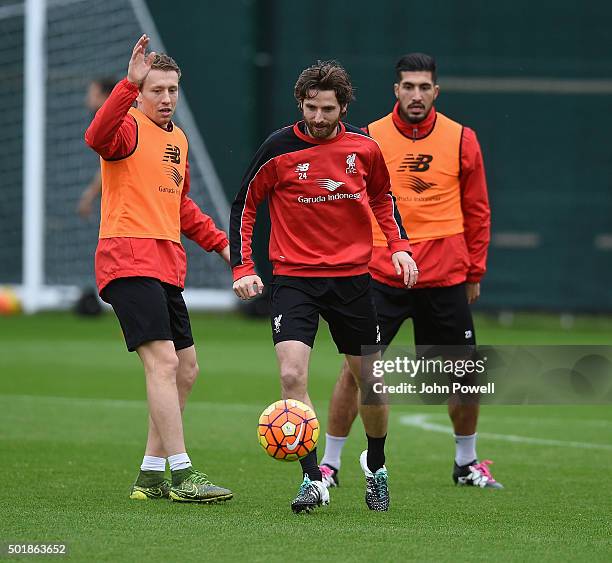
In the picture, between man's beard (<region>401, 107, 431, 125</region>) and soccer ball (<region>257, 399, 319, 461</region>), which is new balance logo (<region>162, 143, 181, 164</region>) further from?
man's beard (<region>401, 107, 431, 125</region>)

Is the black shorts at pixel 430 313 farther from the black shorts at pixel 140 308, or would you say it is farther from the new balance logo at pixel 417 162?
the black shorts at pixel 140 308

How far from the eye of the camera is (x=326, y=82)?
7.02 metres

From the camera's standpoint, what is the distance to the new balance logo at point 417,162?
8641 mm

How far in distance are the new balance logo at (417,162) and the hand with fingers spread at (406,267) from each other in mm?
1332

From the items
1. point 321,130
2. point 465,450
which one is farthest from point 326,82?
point 465,450

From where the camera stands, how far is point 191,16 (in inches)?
877

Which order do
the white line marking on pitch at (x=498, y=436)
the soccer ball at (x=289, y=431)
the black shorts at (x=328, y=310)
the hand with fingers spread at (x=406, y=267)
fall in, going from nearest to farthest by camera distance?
1. the soccer ball at (x=289, y=431)
2. the black shorts at (x=328, y=310)
3. the hand with fingers spread at (x=406, y=267)
4. the white line marking on pitch at (x=498, y=436)

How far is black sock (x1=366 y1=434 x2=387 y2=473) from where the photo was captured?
7242 millimetres

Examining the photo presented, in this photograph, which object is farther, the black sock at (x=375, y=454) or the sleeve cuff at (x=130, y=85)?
the black sock at (x=375, y=454)

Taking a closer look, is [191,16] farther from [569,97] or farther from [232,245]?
[232,245]

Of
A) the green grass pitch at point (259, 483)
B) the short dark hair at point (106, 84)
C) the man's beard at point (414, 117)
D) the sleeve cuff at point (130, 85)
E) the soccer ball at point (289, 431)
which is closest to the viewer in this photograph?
the green grass pitch at point (259, 483)

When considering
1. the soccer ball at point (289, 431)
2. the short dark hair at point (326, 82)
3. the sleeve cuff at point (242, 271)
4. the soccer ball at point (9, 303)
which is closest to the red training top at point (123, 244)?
the sleeve cuff at point (242, 271)

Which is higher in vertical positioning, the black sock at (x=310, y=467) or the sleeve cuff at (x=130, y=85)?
the sleeve cuff at (x=130, y=85)

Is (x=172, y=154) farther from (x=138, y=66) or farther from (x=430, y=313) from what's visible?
(x=430, y=313)
